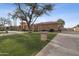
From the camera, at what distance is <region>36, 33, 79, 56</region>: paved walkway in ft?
12.5

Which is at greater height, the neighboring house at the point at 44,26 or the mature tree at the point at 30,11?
the mature tree at the point at 30,11

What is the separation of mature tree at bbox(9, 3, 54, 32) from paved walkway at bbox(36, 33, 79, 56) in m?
0.32

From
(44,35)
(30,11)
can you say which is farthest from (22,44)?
(30,11)

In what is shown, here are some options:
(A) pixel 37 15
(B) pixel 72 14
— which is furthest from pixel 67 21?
(A) pixel 37 15

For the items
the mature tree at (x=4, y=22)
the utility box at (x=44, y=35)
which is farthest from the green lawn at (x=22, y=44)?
the mature tree at (x=4, y=22)

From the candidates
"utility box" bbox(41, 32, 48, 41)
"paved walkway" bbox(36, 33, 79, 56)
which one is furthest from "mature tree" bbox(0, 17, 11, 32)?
"paved walkway" bbox(36, 33, 79, 56)

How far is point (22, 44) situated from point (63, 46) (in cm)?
47

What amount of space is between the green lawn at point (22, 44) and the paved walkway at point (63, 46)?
6cm

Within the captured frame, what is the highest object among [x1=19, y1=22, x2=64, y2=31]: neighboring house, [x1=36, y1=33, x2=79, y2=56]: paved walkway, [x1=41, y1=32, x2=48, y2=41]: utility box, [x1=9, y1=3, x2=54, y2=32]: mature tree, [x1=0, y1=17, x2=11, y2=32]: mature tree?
[x1=9, y1=3, x2=54, y2=32]: mature tree

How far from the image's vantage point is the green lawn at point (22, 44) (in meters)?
3.81

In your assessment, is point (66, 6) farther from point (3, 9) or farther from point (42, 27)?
point (3, 9)

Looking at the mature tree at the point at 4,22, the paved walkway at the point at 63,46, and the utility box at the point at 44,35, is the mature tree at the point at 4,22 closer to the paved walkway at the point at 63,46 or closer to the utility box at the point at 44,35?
the utility box at the point at 44,35

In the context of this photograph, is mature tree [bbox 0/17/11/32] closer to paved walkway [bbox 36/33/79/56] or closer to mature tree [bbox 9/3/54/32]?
mature tree [bbox 9/3/54/32]

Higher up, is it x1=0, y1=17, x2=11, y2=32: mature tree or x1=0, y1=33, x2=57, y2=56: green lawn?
x1=0, y1=17, x2=11, y2=32: mature tree
